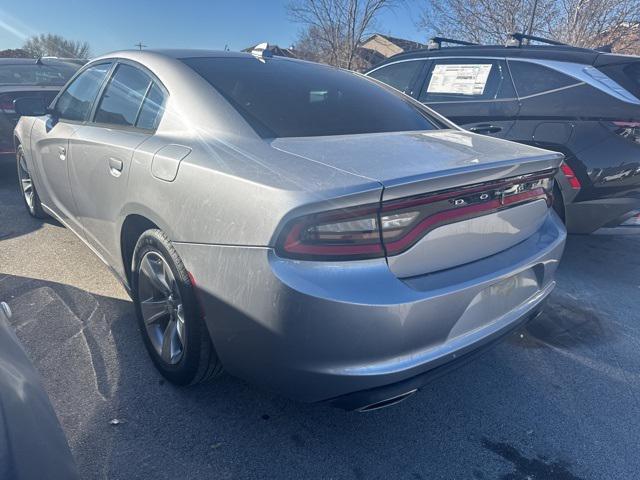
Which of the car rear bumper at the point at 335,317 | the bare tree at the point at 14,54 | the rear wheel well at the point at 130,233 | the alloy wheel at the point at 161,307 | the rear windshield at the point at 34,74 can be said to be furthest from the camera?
the bare tree at the point at 14,54

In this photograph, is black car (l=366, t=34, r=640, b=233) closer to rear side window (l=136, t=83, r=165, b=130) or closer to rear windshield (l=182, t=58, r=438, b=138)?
rear windshield (l=182, t=58, r=438, b=138)

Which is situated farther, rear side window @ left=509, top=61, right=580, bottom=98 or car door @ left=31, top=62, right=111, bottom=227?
rear side window @ left=509, top=61, right=580, bottom=98

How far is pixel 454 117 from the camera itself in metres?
4.42

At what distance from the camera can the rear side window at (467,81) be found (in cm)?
420

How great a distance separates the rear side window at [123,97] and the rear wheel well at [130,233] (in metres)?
0.53

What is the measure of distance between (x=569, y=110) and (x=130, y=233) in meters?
3.29

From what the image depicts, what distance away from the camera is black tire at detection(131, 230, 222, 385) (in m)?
1.97

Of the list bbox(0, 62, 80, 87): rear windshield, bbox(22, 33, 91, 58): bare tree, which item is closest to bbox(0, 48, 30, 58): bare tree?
bbox(22, 33, 91, 58): bare tree

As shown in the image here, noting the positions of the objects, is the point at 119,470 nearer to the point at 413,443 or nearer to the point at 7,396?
the point at 7,396

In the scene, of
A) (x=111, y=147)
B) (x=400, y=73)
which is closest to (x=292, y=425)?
(x=111, y=147)

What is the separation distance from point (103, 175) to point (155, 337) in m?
0.91

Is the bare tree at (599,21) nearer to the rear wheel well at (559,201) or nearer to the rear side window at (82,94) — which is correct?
the rear wheel well at (559,201)

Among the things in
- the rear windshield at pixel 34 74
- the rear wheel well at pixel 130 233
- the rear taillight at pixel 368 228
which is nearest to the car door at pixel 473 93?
the rear taillight at pixel 368 228

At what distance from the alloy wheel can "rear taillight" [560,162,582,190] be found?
114 inches
